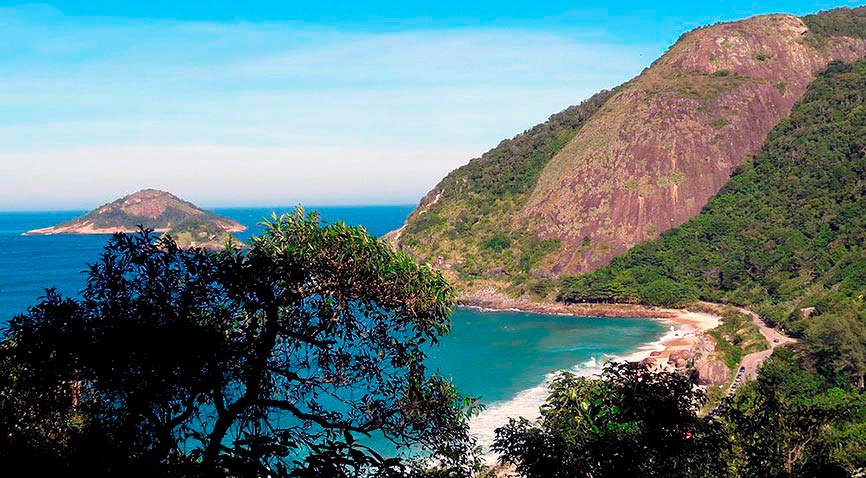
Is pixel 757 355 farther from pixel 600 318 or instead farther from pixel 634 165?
pixel 634 165

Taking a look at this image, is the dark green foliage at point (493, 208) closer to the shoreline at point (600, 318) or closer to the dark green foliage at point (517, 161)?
the dark green foliage at point (517, 161)

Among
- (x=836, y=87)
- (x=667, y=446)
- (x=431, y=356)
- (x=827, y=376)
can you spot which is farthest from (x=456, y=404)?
(x=836, y=87)

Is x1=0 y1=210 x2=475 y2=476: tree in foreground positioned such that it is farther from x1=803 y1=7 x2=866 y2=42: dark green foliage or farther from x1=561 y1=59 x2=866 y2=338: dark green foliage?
x1=803 y1=7 x2=866 y2=42: dark green foliage

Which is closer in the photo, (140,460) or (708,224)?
(140,460)

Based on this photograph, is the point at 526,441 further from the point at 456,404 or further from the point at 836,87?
the point at 836,87

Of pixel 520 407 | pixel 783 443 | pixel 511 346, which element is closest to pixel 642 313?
pixel 511 346

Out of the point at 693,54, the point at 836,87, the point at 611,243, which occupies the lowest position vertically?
the point at 611,243

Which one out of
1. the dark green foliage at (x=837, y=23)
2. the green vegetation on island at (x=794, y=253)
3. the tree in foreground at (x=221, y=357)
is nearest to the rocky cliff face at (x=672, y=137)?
the dark green foliage at (x=837, y=23)
